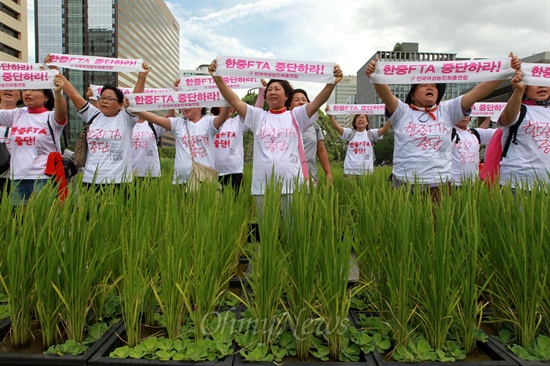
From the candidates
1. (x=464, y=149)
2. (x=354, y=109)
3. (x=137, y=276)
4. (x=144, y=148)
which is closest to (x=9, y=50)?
(x=144, y=148)

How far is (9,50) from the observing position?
41.4m

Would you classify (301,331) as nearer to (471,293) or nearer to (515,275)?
(471,293)

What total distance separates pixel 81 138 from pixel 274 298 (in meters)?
2.53

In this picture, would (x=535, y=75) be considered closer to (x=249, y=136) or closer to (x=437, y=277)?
(x=437, y=277)

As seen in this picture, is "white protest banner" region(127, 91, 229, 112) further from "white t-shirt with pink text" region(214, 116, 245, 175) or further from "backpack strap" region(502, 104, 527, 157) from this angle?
"backpack strap" region(502, 104, 527, 157)

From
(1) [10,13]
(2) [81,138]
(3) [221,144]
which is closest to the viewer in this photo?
(2) [81,138]

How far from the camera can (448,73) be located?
2861mm

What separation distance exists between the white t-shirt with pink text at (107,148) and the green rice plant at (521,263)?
2.65m

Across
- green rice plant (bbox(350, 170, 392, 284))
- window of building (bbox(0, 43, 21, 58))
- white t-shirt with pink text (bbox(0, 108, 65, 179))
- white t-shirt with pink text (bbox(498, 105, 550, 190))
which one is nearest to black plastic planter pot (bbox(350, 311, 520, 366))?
green rice plant (bbox(350, 170, 392, 284))

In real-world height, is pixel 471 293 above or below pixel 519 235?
below

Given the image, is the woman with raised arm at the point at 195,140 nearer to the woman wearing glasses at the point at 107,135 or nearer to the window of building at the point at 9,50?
the woman wearing glasses at the point at 107,135

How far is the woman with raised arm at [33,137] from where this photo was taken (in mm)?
3117

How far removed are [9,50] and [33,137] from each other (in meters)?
48.7

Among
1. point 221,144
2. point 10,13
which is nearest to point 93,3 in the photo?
point 10,13
